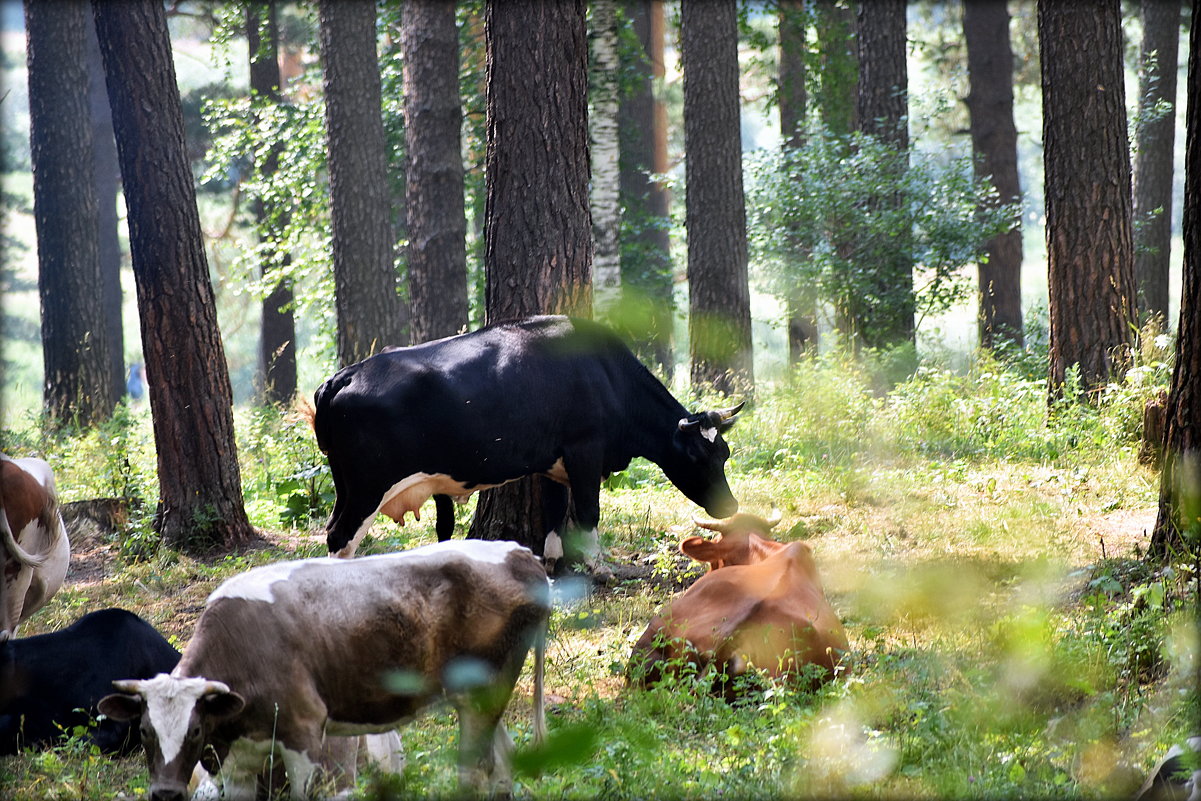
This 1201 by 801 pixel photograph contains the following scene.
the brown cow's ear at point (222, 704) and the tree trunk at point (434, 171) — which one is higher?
the tree trunk at point (434, 171)

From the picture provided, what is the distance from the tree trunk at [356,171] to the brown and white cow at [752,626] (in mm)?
10098

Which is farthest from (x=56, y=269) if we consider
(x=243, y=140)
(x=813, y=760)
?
(x=813, y=760)

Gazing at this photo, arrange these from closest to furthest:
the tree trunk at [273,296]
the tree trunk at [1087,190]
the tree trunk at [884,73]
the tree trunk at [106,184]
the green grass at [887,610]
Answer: the green grass at [887,610] → the tree trunk at [1087,190] → the tree trunk at [884,73] → the tree trunk at [273,296] → the tree trunk at [106,184]

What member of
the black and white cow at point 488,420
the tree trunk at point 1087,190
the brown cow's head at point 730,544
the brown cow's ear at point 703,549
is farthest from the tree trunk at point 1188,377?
the tree trunk at point 1087,190

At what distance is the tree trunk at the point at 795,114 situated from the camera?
18047mm

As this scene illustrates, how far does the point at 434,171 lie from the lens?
14.6m

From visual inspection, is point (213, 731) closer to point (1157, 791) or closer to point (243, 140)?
point (1157, 791)

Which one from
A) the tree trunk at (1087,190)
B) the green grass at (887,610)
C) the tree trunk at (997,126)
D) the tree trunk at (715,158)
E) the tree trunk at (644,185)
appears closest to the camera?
the green grass at (887,610)

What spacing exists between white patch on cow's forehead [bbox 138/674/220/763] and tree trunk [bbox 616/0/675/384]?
11057 mm

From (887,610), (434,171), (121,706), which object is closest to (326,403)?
(887,610)

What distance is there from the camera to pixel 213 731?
13.0 ft

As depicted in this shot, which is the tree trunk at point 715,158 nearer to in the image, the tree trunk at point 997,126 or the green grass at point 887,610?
the green grass at point 887,610

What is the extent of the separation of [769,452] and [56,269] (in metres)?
12.0

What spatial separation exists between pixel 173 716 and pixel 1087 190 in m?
9.86
